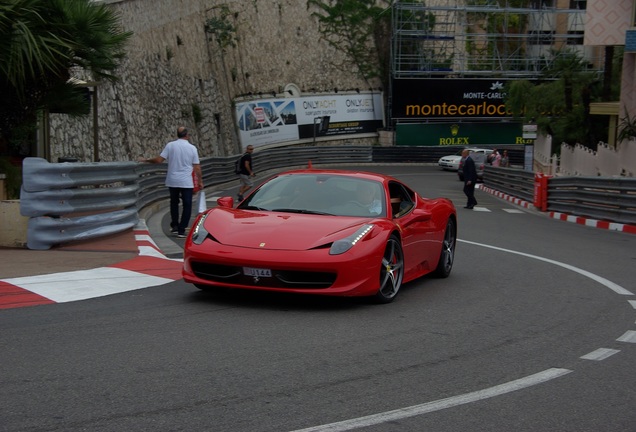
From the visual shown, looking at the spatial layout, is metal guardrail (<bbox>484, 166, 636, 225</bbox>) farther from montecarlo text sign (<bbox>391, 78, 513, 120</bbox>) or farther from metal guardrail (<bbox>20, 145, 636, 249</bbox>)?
montecarlo text sign (<bbox>391, 78, 513, 120</bbox>)

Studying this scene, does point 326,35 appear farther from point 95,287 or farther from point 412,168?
point 95,287

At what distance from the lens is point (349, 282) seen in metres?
7.43

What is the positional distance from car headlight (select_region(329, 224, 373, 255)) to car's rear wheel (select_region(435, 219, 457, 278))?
8.05 ft

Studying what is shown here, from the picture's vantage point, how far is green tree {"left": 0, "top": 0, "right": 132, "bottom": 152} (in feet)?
38.8

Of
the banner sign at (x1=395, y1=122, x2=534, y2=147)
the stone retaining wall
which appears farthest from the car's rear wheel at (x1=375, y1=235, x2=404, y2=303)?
the banner sign at (x1=395, y1=122, x2=534, y2=147)

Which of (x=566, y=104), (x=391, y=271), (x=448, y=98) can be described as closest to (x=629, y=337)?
(x=391, y=271)

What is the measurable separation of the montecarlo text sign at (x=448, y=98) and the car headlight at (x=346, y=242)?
52.2 metres

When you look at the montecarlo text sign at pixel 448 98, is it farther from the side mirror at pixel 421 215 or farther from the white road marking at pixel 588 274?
the side mirror at pixel 421 215

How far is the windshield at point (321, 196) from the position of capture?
8.53 m

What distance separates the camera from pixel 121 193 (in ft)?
42.5

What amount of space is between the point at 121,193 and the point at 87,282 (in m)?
4.67

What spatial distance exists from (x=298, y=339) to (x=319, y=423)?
194 centimetres

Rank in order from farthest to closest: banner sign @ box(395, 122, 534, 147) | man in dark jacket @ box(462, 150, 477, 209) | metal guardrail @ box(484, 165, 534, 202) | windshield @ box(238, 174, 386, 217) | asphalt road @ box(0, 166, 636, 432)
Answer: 1. banner sign @ box(395, 122, 534, 147)
2. metal guardrail @ box(484, 165, 534, 202)
3. man in dark jacket @ box(462, 150, 477, 209)
4. windshield @ box(238, 174, 386, 217)
5. asphalt road @ box(0, 166, 636, 432)

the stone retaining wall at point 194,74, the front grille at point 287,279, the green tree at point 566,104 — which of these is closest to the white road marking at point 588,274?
the front grille at point 287,279
